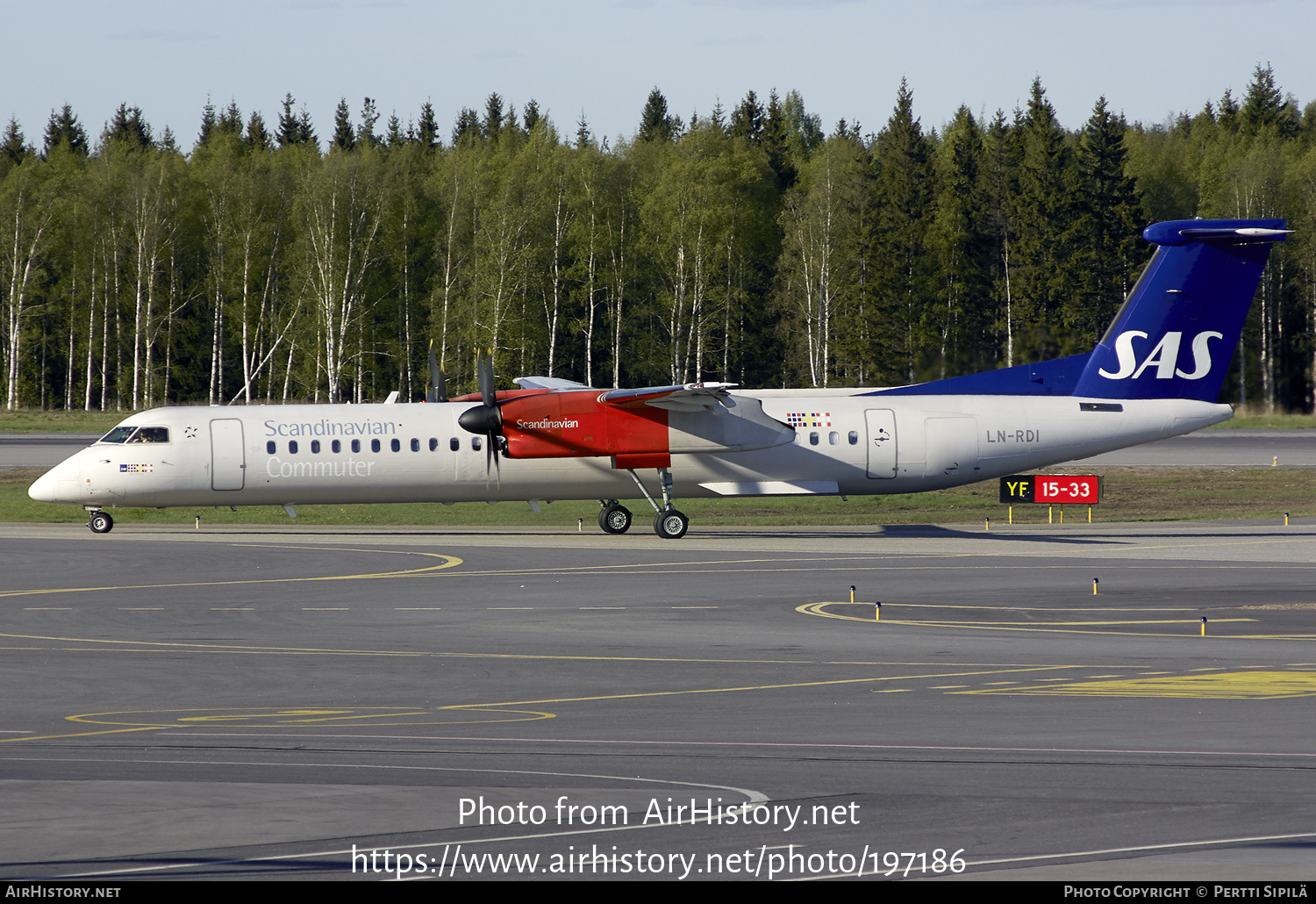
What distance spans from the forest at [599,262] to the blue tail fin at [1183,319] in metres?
34.3

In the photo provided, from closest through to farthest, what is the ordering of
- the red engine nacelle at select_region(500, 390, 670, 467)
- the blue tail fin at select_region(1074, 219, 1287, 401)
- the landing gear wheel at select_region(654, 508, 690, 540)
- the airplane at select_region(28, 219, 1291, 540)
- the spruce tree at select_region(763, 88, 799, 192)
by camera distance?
1. the red engine nacelle at select_region(500, 390, 670, 467)
2. the airplane at select_region(28, 219, 1291, 540)
3. the landing gear wheel at select_region(654, 508, 690, 540)
4. the blue tail fin at select_region(1074, 219, 1287, 401)
5. the spruce tree at select_region(763, 88, 799, 192)

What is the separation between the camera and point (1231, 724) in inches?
504

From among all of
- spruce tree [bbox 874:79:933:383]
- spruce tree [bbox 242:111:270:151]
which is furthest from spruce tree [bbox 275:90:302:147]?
spruce tree [bbox 874:79:933:383]

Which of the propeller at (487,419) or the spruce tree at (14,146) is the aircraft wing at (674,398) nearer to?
the propeller at (487,419)

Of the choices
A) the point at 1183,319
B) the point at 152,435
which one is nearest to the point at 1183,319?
the point at 1183,319

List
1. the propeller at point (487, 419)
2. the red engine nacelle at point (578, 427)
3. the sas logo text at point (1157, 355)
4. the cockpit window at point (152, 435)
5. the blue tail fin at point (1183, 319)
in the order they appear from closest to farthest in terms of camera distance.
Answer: the propeller at point (487, 419), the red engine nacelle at point (578, 427), the cockpit window at point (152, 435), the blue tail fin at point (1183, 319), the sas logo text at point (1157, 355)

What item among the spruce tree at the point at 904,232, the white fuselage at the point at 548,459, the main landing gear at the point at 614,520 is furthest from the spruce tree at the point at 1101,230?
the main landing gear at the point at 614,520

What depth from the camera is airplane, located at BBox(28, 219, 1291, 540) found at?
107 ft

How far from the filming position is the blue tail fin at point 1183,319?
3353 centimetres

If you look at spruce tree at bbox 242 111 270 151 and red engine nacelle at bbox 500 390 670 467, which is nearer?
red engine nacelle at bbox 500 390 670 467

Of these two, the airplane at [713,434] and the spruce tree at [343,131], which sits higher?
the spruce tree at [343,131]

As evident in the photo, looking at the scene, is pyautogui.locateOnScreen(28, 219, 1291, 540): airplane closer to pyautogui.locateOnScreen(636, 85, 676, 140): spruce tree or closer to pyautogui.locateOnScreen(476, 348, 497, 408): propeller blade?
pyautogui.locateOnScreen(476, 348, 497, 408): propeller blade

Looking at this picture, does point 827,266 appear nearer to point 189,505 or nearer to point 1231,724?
point 189,505

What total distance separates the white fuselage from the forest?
3502 centimetres
